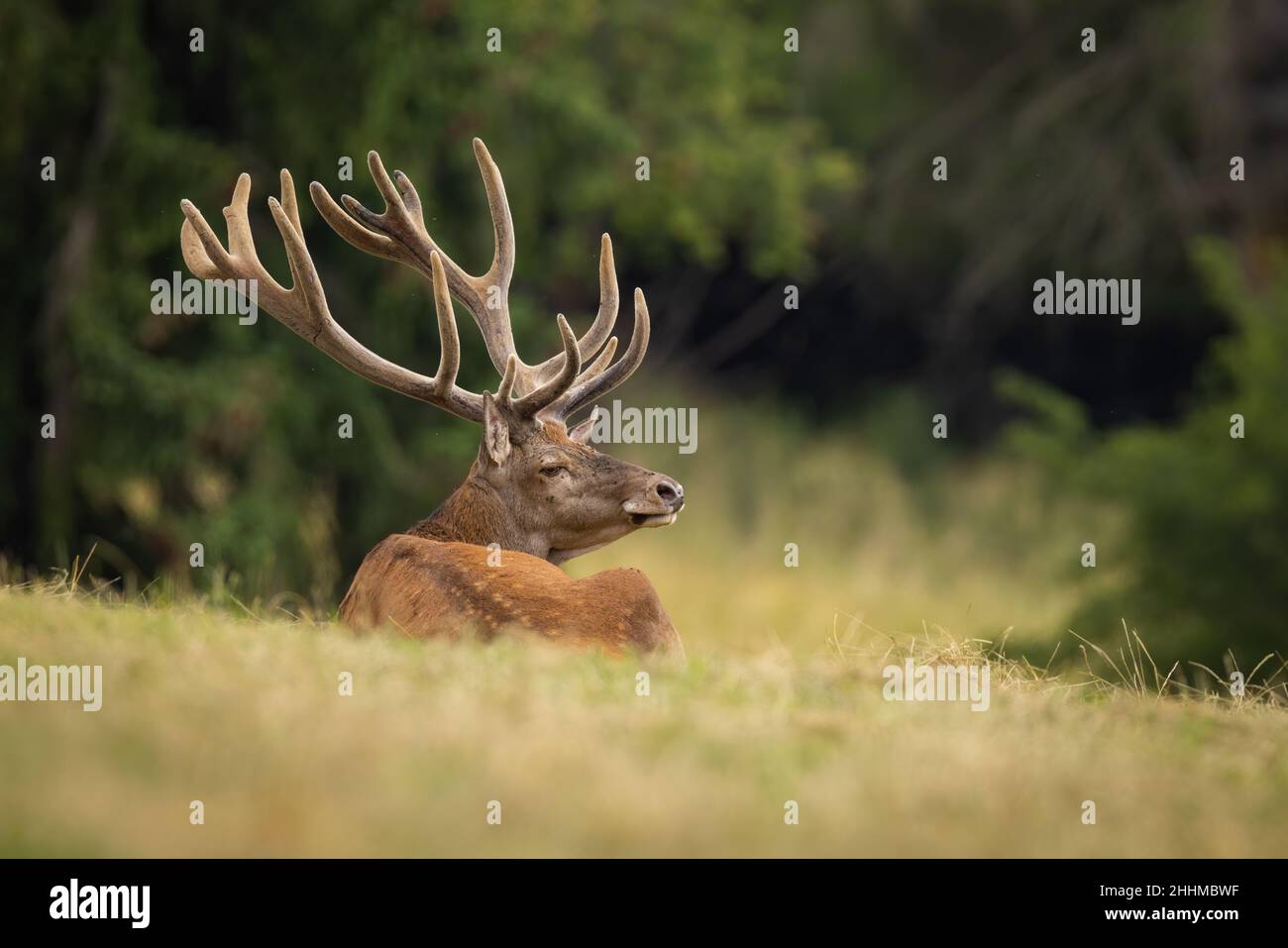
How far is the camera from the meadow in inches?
164

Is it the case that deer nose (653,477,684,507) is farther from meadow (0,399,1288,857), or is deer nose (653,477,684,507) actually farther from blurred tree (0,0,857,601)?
blurred tree (0,0,857,601)

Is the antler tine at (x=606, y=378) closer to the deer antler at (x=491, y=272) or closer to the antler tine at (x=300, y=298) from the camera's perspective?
the deer antler at (x=491, y=272)

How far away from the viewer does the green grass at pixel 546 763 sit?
414 cm

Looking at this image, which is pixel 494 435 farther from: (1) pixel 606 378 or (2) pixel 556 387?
(1) pixel 606 378

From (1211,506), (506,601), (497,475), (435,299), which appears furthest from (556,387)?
(1211,506)

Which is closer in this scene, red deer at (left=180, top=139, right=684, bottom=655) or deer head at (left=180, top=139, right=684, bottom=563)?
red deer at (left=180, top=139, right=684, bottom=655)

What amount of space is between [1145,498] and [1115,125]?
8.30m

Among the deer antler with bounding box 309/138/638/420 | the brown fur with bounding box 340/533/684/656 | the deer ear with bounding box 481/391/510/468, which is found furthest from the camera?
the deer antler with bounding box 309/138/638/420

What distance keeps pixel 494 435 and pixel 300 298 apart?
46.3 inches

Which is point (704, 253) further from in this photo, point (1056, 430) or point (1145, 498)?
point (1145, 498)

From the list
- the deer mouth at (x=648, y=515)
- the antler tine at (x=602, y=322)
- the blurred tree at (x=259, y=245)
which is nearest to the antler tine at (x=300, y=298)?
the antler tine at (x=602, y=322)

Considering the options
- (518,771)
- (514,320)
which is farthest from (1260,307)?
(518,771)

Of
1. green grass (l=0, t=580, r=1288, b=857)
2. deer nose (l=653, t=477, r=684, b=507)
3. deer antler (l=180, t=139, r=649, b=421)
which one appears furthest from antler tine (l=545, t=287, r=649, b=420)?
green grass (l=0, t=580, r=1288, b=857)

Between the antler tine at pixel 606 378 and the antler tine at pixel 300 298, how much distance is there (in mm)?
366
